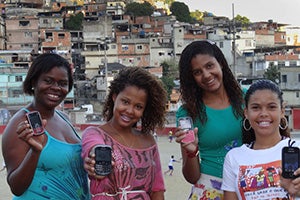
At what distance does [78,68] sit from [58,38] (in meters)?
4.09

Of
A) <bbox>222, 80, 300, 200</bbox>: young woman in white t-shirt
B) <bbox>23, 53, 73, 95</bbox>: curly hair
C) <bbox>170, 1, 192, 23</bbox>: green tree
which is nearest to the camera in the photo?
<bbox>222, 80, 300, 200</bbox>: young woman in white t-shirt

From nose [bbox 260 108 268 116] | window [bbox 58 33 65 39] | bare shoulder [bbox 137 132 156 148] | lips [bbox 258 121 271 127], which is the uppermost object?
window [bbox 58 33 65 39]

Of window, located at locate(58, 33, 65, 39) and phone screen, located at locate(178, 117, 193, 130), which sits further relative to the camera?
window, located at locate(58, 33, 65, 39)

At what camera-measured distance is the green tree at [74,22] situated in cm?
6469

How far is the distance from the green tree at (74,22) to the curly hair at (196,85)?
6124 cm

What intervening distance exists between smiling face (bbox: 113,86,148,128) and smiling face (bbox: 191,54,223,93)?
1.85ft

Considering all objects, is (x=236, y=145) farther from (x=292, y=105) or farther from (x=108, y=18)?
(x=108, y=18)

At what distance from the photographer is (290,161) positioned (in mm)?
3145

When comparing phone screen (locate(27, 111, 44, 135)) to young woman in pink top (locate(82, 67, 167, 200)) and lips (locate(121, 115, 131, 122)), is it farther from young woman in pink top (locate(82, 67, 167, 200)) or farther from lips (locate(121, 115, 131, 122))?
lips (locate(121, 115, 131, 122))

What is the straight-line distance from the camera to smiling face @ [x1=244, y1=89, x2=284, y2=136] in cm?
359

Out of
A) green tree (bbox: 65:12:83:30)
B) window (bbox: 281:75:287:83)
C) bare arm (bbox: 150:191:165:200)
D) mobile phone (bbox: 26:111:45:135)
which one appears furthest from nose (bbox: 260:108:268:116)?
green tree (bbox: 65:12:83:30)

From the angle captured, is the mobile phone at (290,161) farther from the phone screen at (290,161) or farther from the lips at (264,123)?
the lips at (264,123)

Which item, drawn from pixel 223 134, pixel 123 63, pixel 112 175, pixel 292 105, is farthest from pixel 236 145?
pixel 123 63

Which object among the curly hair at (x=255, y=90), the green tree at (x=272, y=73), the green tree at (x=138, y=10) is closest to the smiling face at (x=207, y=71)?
the curly hair at (x=255, y=90)
